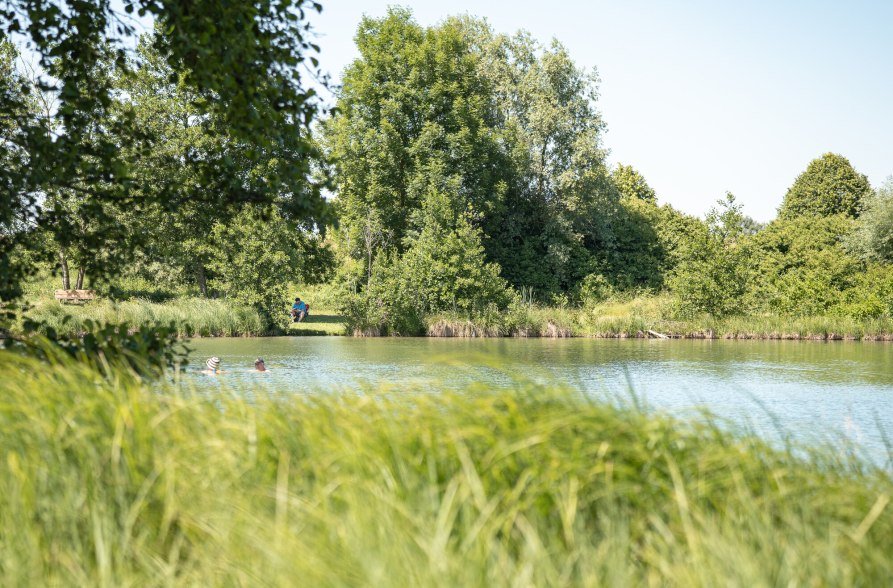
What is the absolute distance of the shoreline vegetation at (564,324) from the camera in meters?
27.4

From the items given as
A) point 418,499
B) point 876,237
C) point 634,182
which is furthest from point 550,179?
point 418,499

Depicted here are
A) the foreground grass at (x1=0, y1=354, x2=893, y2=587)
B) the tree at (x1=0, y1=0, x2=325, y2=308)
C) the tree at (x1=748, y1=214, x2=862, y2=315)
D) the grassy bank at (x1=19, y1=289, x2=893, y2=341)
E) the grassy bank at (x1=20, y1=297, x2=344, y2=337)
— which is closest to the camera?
the foreground grass at (x1=0, y1=354, x2=893, y2=587)

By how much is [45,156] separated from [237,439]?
140 inches

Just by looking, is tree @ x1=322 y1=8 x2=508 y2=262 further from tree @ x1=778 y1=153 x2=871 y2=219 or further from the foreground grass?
the foreground grass

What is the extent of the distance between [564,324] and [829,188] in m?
27.9

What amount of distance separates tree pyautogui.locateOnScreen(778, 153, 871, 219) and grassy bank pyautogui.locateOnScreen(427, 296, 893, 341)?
22744 millimetres

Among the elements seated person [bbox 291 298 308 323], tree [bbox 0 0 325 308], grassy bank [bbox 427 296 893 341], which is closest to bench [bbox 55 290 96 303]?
seated person [bbox 291 298 308 323]

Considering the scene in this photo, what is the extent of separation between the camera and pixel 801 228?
35000 mm

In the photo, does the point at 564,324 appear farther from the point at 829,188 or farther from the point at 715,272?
the point at 829,188

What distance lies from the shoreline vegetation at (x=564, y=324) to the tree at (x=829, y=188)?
75.0 feet

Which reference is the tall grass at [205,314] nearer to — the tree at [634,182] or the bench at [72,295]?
the bench at [72,295]

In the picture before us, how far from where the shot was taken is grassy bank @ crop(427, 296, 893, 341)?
28.0 m

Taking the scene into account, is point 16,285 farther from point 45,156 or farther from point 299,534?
point 299,534

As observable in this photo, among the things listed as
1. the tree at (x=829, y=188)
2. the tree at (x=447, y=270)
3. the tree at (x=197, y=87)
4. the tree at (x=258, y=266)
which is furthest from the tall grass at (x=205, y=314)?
the tree at (x=829, y=188)
